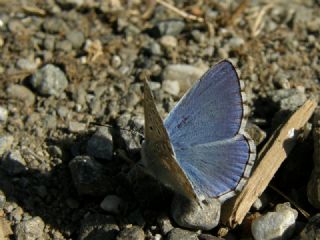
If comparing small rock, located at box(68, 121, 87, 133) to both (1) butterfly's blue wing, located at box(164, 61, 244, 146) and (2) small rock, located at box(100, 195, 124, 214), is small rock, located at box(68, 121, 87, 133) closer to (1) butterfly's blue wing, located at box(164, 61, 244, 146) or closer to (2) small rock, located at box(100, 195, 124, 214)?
(2) small rock, located at box(100, 195, 124, 214)

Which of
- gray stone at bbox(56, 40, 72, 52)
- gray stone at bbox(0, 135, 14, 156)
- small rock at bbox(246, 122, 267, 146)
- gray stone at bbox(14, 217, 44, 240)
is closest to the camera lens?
gray stone at bbox(14, 217, 44, 240)

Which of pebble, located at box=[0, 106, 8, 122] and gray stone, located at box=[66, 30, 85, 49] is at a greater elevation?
gray stone, located at box=[66, 30, 85, 49]

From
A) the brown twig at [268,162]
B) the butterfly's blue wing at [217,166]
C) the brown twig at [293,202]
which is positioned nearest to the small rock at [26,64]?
the butterfly's blue wing at [217,166]

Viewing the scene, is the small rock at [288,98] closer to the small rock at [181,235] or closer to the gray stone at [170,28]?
the gray stone at [170,28]

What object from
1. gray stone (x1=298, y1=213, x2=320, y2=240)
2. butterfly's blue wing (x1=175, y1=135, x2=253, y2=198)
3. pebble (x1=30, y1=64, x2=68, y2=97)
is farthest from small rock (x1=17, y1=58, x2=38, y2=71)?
gray stone (x1=298, y1=213, x2=320, y2=240)

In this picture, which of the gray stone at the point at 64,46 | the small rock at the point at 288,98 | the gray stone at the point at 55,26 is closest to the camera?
the small rock at the point at 288,98

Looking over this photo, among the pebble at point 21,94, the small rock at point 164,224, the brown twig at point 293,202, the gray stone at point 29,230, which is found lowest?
the gray stone at point 29,230
